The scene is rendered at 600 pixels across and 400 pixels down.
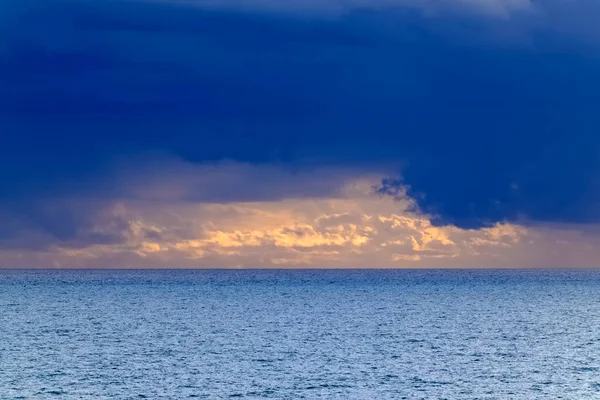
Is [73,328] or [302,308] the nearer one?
[73,328]

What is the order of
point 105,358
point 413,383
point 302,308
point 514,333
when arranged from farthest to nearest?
1. point 302,308
2. point 514,333
3. point 105,358
4. point 413,383

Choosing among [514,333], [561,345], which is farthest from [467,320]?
[561,345]

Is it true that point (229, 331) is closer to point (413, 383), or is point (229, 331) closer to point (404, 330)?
point (404, 330)

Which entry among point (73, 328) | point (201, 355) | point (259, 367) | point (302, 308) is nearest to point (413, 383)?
point (259, 367)

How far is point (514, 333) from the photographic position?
12950 cm

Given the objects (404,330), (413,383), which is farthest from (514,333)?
(413,383)

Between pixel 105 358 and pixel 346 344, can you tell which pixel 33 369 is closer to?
pixel 105 358

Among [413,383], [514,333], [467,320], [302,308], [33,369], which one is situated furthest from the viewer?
[302,308]

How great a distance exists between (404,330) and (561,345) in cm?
2797

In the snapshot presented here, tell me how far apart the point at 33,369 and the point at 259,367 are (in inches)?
959

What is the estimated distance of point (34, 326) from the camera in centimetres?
13588

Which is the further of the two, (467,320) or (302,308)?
(302,308)

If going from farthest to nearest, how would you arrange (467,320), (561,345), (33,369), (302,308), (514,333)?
(302,308) → (467,320) → (514,333) → (561,345) → (33,369)

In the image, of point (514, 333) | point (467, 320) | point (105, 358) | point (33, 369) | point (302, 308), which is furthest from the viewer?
point (302, 308)
